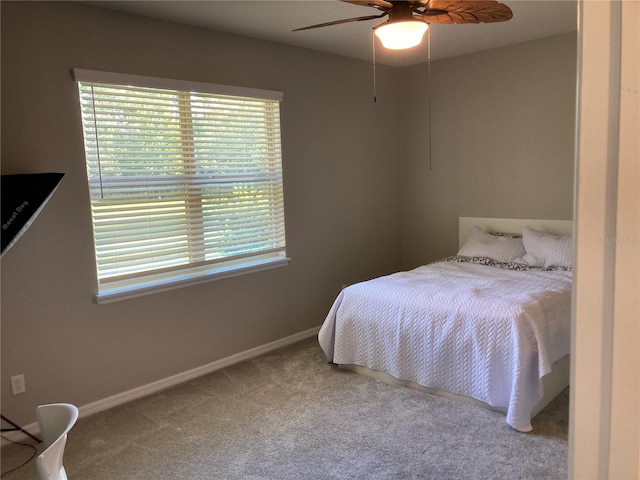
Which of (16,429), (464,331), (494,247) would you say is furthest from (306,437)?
(494,247)

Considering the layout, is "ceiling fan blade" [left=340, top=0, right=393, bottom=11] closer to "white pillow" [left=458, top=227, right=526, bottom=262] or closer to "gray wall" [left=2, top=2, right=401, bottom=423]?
"gray wall" [left=2, top=2, right=401, bottom=423]

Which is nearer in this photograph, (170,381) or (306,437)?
(306,437)

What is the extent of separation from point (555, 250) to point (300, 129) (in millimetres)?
2264

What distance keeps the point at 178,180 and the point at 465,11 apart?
2122 mm

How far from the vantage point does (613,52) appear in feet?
1.43

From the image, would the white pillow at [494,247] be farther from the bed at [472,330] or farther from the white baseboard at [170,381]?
the white baseboard at [170,381]

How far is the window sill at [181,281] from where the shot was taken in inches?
126

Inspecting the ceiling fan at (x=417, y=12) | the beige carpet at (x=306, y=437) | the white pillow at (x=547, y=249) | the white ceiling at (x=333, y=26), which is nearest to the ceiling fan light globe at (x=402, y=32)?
the ceiling fan at (x=417, y=12)

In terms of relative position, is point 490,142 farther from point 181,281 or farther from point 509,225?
point 181,281

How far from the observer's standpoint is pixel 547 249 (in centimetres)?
397

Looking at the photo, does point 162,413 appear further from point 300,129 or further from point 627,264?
point 627,264

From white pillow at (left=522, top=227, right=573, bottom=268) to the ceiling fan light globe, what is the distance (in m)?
2.30

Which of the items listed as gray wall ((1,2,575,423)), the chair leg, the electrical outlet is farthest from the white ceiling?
the chair leg

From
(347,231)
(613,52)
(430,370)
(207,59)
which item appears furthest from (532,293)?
(613,52)
